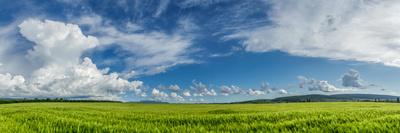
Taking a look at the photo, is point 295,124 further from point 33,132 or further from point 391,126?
point 33,132

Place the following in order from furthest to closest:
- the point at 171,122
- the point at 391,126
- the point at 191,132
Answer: the point at 171,122, the point at 191,132, the point at 391,126

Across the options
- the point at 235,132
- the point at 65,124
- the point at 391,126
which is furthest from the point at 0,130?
the point at 391,126

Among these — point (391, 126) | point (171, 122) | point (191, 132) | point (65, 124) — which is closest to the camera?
point (391, 126)

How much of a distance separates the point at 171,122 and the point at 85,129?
4673 mm

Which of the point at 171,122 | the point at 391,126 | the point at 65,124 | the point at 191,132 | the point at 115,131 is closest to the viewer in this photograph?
the point at 391,126

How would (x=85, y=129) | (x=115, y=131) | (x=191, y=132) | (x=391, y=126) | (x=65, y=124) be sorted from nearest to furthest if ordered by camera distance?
(x=391, y=126), (x=191, y=132), (x=115, y=131), (x=85, y=129), (x=65, y=124)

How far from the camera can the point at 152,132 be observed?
1000cm

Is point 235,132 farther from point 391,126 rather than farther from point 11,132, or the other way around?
point 11,132

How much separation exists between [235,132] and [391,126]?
3959mm

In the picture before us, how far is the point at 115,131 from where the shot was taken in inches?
413

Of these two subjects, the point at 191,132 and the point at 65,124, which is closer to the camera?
the point at 191,132

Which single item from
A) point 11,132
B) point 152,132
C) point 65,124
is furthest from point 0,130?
point 152,132

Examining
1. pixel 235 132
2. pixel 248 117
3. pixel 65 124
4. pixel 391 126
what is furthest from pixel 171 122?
pixel 391 126

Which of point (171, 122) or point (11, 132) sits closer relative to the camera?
point (11, 132)
